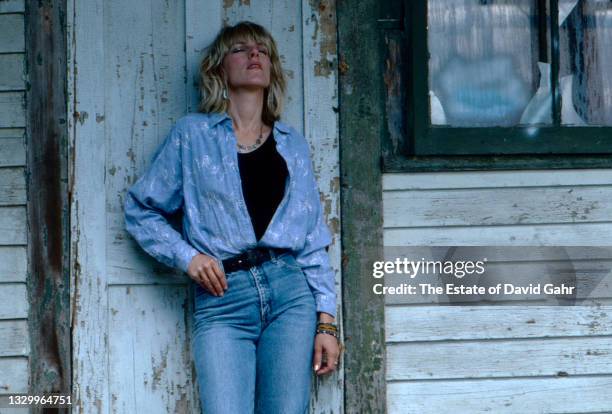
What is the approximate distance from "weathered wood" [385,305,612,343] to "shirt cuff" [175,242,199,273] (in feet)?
2.81

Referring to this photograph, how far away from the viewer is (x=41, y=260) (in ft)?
9.98

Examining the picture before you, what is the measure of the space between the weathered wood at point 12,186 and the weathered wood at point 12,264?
7.5 inches

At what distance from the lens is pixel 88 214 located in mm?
3055

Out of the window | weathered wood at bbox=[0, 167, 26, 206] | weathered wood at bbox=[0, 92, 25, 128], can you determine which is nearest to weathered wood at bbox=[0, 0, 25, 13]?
weathered wood at bbox=[0, 92, 25, 128]

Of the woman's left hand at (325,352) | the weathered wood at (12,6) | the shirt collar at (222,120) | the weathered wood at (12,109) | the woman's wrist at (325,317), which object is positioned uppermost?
the weathered wood at (12,6)

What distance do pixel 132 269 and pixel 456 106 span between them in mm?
1478

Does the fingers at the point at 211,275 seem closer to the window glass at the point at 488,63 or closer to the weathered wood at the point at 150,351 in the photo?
the weathered wood at the point at 150,351

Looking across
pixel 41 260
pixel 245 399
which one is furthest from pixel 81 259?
pixel 245 399

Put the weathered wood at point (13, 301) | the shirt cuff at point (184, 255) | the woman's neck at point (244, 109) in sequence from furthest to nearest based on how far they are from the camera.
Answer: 1. the weathered wood at point (13, 301)
2. the woman's neck at point (244, 109)
3. the shirt cuff at point (184, 255)

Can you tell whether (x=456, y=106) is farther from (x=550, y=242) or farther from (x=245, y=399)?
(x=245, y=399)

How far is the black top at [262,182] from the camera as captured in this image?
2.77m

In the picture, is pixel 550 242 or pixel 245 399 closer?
pixel 245 399

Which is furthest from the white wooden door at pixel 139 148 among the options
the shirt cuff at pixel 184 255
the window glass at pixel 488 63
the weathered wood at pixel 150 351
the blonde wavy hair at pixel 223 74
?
the window glass at pixel 488 63

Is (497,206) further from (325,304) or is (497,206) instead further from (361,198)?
(325,304)
